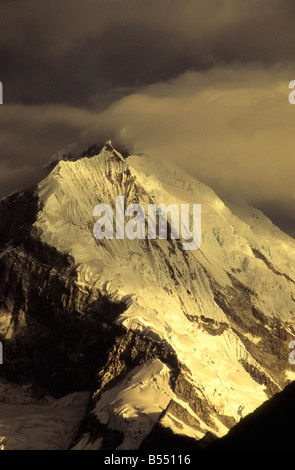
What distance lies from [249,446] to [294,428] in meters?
4.05
